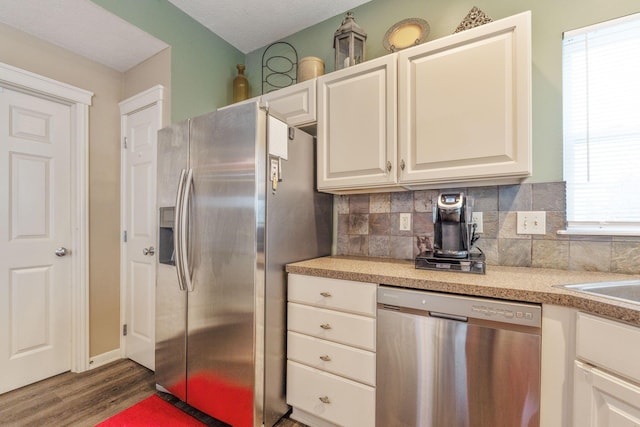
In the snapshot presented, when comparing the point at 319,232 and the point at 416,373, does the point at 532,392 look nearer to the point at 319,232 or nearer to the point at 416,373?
the point at 416,373

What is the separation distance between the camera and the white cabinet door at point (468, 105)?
128 centimetres

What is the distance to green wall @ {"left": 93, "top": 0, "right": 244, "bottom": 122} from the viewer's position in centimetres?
195

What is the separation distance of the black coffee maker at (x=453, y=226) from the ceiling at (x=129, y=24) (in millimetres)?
1679

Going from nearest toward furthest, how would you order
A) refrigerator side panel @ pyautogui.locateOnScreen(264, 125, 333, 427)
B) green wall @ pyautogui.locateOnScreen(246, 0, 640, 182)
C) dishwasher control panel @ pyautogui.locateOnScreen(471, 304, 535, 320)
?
dishwasher control panel @ pyautogui.locateOnScreen(471, 304, 535, 320) → green wall @ pyautogui.locateOnScreen(246, 0, 640, 182) → refrigerator side panel @ pyautogui.locateOnScreen(264, 125, 333, 427)

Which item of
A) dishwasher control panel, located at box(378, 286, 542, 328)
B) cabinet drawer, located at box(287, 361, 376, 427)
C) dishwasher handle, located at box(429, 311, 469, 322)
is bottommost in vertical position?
cabinet drawer, located at box(287, 361, 376, 427)

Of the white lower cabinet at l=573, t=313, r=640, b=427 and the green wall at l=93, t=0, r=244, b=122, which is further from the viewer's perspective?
the green wall at l=93, t=0, r=244, b=122

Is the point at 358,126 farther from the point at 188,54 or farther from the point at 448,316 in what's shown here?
the point at 188,54

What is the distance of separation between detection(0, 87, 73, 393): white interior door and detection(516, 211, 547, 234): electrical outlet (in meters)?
3.10

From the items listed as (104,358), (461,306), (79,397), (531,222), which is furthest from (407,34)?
(104,358)

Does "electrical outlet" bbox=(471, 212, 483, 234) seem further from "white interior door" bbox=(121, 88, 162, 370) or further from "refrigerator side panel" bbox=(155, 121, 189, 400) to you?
"white interior door" bbox=(121, 88, 162, 370)

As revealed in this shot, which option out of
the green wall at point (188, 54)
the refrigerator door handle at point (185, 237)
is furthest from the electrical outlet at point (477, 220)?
the green wall at point (188, 54)

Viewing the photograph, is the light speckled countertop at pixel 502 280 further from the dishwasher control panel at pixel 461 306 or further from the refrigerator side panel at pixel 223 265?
the refrigerator side panel at pixel 223 265

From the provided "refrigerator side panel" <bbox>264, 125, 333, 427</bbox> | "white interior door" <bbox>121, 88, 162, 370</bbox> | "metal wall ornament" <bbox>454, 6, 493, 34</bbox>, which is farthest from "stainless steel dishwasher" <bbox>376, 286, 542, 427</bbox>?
"white interior door" <bbox>121, 88, 162, 370</bbox>

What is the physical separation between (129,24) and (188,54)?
0.42m
